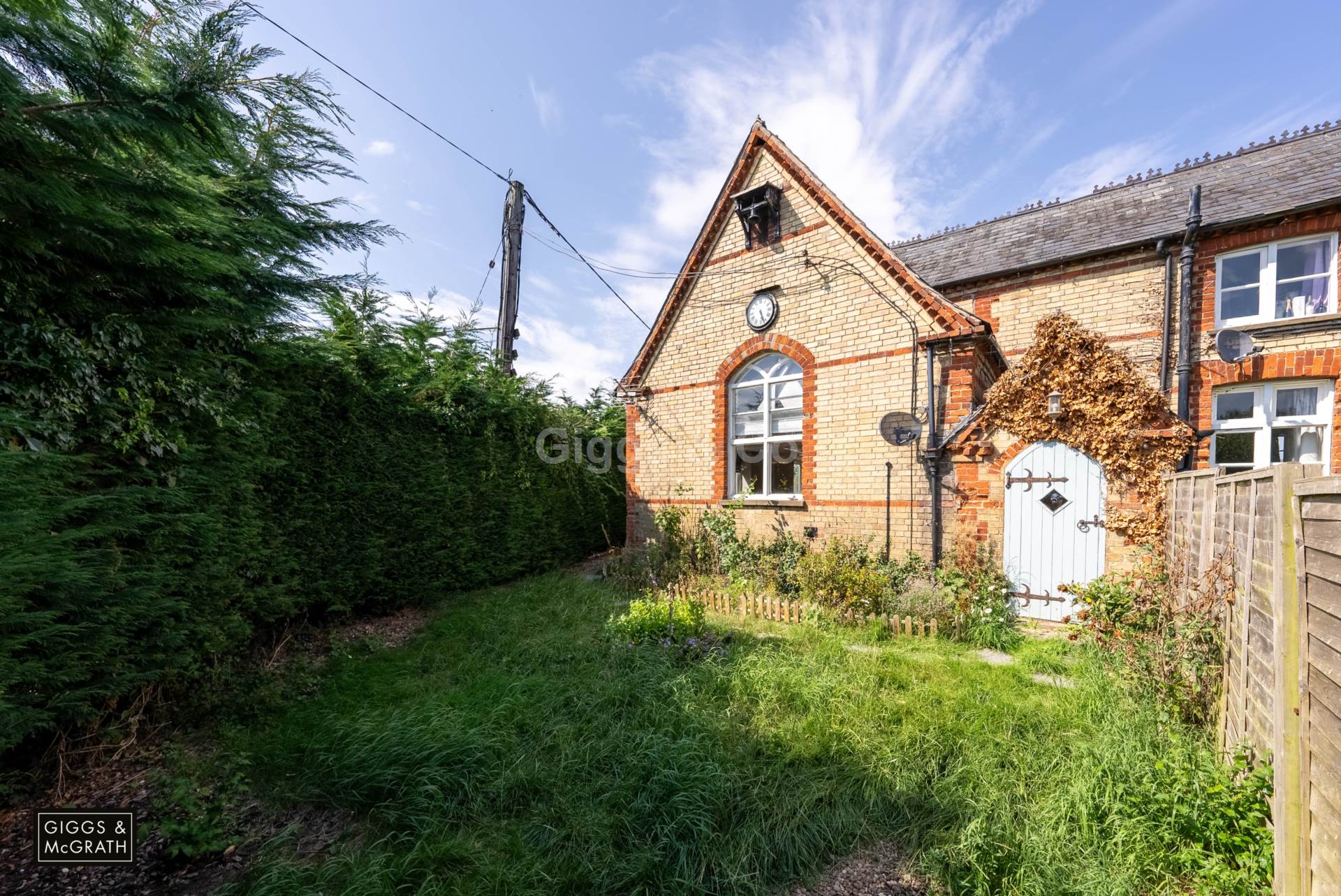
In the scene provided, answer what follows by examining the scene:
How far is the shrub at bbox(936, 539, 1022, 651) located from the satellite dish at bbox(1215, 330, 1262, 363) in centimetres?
492

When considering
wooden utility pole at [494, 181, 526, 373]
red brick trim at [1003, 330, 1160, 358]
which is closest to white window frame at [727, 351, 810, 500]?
red brick trim at [1003, 330, 1160, 358]

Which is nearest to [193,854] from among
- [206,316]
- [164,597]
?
[164,597]

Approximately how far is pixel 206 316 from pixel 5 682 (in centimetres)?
246

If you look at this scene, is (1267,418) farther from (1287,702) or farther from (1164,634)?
(1287,702)

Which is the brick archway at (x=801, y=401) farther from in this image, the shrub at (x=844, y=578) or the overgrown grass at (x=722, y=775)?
the overgrown grass at (x=722, y=775)

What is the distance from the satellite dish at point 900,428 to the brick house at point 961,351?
0.02 metres

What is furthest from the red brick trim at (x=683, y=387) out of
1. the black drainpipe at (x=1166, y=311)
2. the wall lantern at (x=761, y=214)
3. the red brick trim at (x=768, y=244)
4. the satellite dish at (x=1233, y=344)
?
the satellite dish at (x=1233, y=344)

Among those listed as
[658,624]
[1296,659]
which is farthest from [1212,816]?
[658,624]

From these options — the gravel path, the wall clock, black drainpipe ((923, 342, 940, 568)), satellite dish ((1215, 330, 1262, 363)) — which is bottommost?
the gravel path

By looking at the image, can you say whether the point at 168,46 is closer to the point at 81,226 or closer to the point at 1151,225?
the point at 81,226

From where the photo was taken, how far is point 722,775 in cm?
332

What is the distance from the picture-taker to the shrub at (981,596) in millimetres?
6098

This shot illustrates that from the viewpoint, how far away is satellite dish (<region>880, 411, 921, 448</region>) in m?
7.72

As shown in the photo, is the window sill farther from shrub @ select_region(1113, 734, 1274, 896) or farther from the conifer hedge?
the conifer hedge
